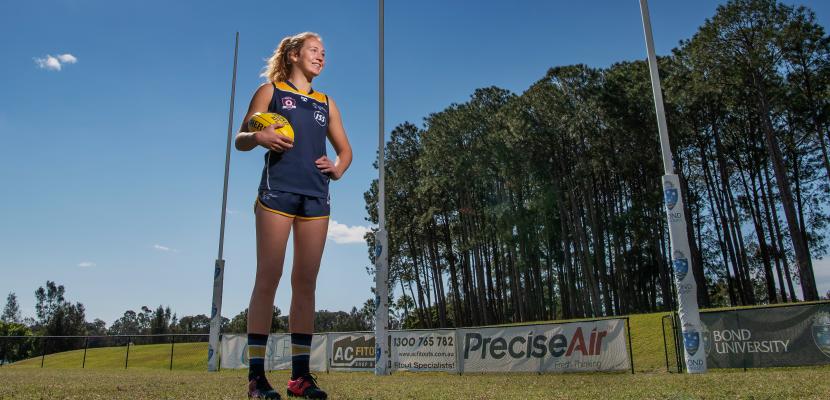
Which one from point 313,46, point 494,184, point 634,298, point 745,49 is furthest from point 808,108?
point 313,46

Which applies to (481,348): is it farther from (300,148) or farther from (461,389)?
(300,148)

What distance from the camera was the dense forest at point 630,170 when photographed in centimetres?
2547

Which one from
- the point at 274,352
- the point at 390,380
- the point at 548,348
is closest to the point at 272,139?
the point at 390,380

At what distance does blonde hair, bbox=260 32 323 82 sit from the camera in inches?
155

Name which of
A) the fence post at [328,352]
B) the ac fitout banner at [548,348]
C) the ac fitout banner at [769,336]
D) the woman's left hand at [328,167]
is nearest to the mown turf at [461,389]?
the woman's left hand at [328,167]

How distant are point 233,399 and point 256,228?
3.57ft

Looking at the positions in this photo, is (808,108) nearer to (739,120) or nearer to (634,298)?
(739,120)

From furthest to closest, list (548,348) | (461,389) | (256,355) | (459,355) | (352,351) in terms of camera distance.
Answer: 1. (352,351)
2. (459,355)
3. (548,348)
4. (461,389)
5. (256,355)

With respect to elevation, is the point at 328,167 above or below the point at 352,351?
above

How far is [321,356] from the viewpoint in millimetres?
17750

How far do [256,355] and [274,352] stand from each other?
17.0 metres

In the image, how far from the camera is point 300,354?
349 cm

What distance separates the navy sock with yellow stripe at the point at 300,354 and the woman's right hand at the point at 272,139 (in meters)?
1.31

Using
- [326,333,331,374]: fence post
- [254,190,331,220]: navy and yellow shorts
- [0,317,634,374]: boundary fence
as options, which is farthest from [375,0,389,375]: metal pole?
[254,190,331,220]: navy and yellow shorts
